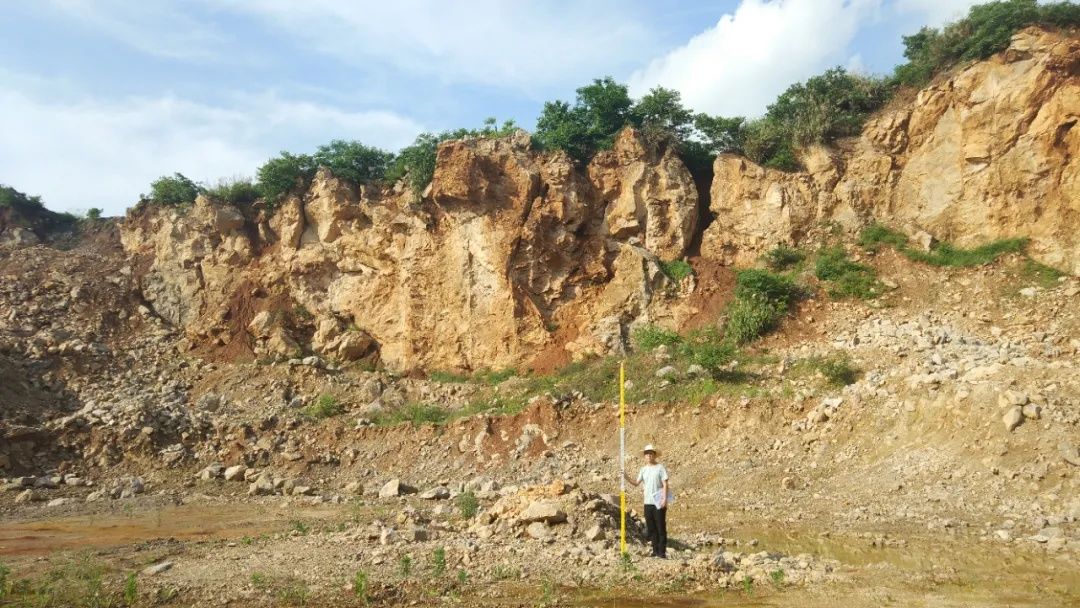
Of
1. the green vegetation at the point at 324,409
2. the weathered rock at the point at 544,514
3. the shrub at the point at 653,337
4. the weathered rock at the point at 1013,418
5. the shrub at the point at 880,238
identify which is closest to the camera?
the weathered rock at the point at 544,514

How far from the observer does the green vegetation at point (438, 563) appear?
7.82 m

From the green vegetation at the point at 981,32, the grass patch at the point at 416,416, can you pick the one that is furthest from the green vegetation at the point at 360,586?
the green vegetation at the point at 981,32

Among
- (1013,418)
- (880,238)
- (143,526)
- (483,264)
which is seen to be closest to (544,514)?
(143,526)

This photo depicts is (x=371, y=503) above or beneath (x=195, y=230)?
beneath

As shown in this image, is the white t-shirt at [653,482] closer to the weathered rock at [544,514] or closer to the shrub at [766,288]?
the weathered rock at [544,514]

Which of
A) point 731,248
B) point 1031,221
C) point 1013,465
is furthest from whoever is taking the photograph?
Result: point 731,248

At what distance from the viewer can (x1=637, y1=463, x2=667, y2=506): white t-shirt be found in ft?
29.2

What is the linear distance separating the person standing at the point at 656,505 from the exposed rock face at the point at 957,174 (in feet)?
45.7

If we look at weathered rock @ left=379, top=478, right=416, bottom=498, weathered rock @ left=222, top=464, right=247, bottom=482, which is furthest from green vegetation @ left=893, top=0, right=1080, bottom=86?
weathered rock @ left=222, top=464, right=247, bottom=482

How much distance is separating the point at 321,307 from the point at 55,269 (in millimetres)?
10217

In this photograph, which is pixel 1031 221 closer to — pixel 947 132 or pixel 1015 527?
pixel 947 132

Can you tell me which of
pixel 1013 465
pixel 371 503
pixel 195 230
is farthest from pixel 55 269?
pixel 1013 465

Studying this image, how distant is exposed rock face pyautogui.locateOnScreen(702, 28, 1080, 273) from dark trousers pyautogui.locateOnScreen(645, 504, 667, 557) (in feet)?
46.8

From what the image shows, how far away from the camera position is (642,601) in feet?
23.5
